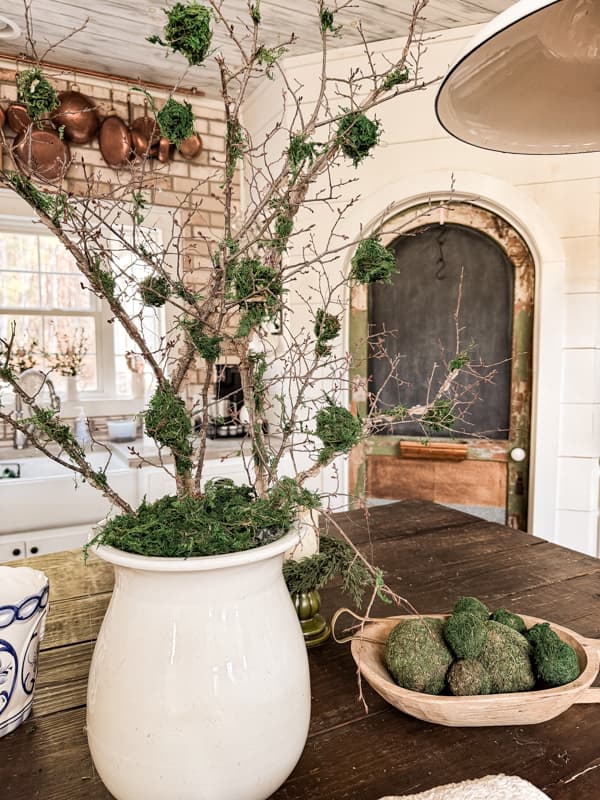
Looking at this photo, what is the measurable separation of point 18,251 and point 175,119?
3.07 m

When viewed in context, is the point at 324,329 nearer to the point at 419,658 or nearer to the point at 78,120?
the point at 419,658

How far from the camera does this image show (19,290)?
3.23 metres

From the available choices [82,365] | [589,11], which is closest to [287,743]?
[589,11]

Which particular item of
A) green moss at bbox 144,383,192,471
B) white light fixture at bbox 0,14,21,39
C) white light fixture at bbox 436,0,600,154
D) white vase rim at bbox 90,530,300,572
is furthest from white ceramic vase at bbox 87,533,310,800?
white light fixture at bbox 0,14,21,39

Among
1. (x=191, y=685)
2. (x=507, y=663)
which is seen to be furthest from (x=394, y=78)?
(x=507, y=663)

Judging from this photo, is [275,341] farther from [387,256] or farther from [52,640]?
[387,256]

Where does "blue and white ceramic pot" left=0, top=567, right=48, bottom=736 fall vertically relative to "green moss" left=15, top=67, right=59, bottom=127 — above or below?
below

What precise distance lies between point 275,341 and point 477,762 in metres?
2.56

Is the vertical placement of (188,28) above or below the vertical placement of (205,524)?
above

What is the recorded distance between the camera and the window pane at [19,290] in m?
3.19

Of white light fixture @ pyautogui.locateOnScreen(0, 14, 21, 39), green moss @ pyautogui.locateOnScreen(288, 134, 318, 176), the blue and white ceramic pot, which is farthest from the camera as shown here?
white light fixture @ pyautogui.locateOnScreen(0, 14, 21, 39)

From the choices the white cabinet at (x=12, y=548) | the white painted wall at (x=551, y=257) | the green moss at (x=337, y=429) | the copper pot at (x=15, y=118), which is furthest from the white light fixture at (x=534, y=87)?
the copper pot at (x=15, y=118)

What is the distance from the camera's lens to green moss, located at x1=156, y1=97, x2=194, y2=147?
1.71 ft

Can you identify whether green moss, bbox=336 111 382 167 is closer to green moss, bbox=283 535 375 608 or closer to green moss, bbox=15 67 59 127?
green moss, bbox=15 67 59 127
